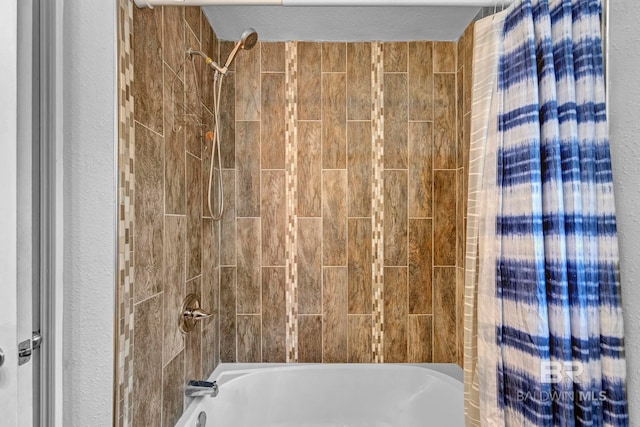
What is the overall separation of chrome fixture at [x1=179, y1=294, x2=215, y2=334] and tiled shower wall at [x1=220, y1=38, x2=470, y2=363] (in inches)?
17.8

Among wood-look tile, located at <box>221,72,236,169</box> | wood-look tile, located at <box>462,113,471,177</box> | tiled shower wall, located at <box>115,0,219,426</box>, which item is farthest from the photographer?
wood-look tile, located at <box>221,72,236,169</box>

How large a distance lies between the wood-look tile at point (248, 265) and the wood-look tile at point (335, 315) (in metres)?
0.36

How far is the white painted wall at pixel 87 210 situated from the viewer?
0.96 m

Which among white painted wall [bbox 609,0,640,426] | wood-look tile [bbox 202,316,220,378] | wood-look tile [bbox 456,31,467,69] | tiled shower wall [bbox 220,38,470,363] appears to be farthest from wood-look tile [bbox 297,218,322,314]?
white painted wall [bbox 609,0,640,426]

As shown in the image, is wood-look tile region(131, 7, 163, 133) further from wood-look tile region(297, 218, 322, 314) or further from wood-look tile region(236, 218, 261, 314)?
wood-look tile region(297, 218, 322, 314)

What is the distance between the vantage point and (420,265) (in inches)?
82.1

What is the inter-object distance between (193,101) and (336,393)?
5.05 feet

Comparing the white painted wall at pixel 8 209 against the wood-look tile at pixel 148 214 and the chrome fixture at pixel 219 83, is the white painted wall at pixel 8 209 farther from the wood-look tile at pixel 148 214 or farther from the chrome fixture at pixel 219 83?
the chrome fixture at pixel 219 83

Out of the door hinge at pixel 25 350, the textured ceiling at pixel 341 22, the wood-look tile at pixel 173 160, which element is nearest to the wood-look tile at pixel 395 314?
the wood-look tile at pixel 173 160

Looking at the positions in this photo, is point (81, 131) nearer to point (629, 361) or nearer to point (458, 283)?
point (629, 361)

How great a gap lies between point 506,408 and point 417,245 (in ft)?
4.12

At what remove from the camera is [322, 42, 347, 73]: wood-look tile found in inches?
82.1

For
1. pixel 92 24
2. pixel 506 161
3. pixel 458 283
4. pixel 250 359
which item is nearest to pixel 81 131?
pixel 92 24

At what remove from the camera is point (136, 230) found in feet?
3.76
